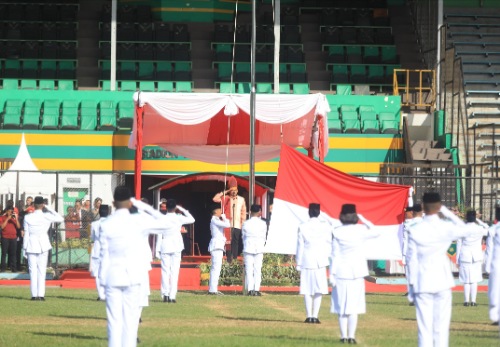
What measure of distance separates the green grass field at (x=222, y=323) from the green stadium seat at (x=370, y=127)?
42.8 ft

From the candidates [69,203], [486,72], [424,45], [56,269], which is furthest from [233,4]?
[56,269]

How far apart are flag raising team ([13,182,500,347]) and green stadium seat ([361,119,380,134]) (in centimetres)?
1397

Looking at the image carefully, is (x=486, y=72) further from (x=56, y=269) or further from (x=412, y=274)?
(x=412, y=274)

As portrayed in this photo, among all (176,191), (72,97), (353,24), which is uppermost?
(353,24)

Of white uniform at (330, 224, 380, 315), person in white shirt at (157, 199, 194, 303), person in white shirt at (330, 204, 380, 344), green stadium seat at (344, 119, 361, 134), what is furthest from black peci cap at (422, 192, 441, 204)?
green stadium seat at (344, 119, 361, 134)

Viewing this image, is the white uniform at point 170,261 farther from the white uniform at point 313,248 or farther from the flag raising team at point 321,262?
the white uniform at point 313,248

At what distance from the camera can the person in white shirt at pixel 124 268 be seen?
13.7m

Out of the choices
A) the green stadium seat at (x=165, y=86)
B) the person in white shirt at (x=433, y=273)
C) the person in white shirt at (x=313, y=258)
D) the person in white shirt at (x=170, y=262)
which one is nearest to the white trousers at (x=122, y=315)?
the person in white shirt at (x=433, y=273)

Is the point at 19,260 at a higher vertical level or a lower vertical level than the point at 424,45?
lower

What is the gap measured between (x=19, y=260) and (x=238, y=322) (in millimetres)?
14006

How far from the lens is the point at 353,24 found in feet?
153

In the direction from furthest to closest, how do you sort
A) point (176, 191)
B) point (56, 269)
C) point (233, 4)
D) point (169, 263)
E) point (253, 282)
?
point (233, 4) → point (176, 191) → point (56, 269) → point (253, 282) → point (169, 263)

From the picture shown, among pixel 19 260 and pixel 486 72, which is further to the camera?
pixel 486 72

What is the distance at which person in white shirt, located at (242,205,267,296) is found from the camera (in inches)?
1030
